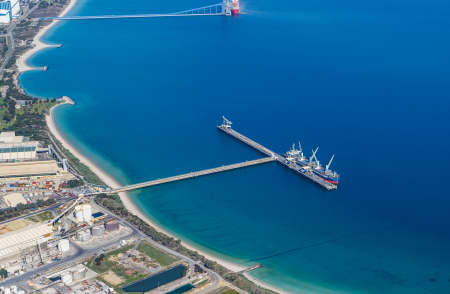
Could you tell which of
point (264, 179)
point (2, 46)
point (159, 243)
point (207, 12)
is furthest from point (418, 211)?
point (207, 12)

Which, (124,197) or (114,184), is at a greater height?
(114,184)

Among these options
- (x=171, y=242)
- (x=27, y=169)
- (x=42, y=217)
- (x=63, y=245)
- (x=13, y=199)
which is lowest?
(x=63, y=245)

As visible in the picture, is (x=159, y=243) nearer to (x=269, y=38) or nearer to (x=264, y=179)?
(x=264, y=179)

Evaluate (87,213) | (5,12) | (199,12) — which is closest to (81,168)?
(87,213)

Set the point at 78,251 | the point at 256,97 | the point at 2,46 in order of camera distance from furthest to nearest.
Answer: the point at 2,46, the point at 256,97, the point at 78,251

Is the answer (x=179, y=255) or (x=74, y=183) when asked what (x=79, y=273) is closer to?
(x=179, y=255)

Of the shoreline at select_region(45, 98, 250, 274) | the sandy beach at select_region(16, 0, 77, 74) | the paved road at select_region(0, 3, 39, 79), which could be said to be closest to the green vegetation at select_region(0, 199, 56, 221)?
the shoreline at select_region(45, 98, 250, 274)
